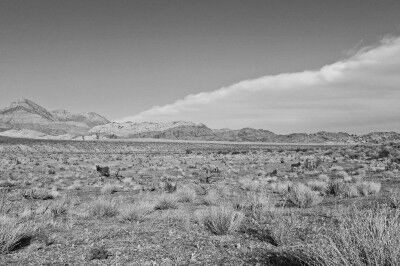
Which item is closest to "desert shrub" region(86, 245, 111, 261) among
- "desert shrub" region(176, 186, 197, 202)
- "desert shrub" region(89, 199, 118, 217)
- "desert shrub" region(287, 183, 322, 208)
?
"desert shrub" region(89, 199, 118, 217)

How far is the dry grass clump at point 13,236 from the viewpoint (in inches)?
344

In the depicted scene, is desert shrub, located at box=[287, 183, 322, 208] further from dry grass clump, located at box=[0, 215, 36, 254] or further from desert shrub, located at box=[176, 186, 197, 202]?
dry grass clump, located at box=[0, 215, 36, 254]

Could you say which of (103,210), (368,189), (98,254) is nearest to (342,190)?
(368,189)

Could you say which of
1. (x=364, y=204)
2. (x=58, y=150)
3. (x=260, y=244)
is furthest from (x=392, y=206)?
(x=58, y=150)

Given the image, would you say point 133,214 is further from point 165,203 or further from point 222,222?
point 222,222

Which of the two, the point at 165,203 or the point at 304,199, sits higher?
the point at 304,199

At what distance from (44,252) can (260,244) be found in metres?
4.77

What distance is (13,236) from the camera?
8812mm

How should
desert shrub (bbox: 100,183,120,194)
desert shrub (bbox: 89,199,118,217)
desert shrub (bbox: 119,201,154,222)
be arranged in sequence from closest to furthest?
desert shrub (bbox: 119,201,154,222), desert shrub (bbox: 89,199,118,217), desert shrub (bbox: 100,183,120,194)

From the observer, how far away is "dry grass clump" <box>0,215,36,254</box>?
344 inches

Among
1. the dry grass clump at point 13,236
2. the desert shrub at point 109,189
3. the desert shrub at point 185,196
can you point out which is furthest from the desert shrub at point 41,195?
the dry grass clump at point 13,236

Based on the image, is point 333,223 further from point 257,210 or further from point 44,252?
point 44,252

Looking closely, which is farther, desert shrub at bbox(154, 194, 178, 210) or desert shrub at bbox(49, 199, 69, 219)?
desert shrub at bbox(154, 194, 178, 210)

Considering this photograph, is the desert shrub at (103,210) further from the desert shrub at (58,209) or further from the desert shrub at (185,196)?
the desert shrub at (185,196)
